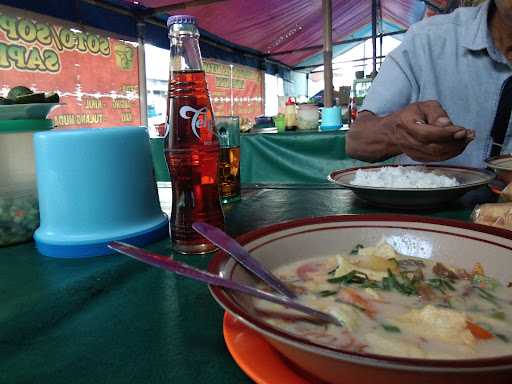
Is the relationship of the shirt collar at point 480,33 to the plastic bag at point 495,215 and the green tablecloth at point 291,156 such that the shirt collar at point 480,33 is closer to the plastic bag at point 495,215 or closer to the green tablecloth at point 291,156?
the plastic bag at point 495,215

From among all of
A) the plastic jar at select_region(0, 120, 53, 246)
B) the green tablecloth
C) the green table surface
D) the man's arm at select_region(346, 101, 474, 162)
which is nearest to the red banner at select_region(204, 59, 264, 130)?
the green tablecloth

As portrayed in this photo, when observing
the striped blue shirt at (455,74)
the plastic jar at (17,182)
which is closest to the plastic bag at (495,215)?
the plastic jar at (17,182)

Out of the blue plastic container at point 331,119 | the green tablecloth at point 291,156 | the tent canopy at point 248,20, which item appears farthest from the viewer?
the tent canopy at point 248,20

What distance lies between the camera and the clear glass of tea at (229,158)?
1221 mm

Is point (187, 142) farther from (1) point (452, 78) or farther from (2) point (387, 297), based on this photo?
(1) point (452, 78)

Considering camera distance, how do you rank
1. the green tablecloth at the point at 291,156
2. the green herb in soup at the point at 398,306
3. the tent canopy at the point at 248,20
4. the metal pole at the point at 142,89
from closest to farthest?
the green herb in soup at the point at 398,306 → the green tablecloth at the point at 291,156 → the tent canopy at the point at 248,20 → the metal pole at the point at 142,89

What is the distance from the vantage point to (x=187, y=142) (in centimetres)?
80

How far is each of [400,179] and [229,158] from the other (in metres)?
0.53

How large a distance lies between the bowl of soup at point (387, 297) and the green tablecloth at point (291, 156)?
262 cm

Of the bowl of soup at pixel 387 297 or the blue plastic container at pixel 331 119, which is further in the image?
the blue plastic container at pixel 331 119

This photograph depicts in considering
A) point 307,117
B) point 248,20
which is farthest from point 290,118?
point 248,20

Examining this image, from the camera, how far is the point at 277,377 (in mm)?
362

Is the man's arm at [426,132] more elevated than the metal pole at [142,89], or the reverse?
the metal pole at [142,89]

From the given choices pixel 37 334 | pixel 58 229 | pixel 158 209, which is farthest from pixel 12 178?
pixel 37 334
